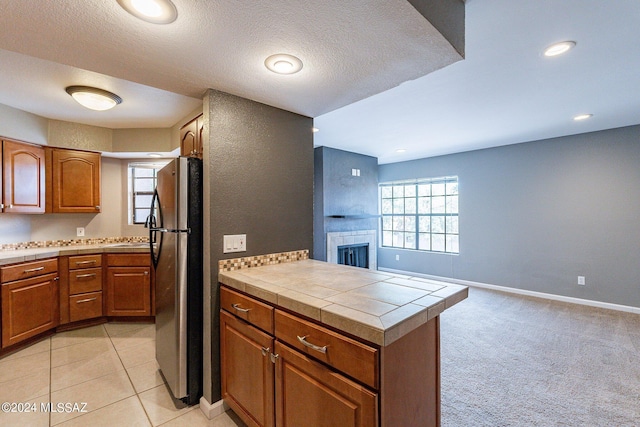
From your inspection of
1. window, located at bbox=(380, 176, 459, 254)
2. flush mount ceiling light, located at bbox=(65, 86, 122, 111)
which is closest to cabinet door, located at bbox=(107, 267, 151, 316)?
flush mount ceiling light, located at bbox=(65, 86, 122, 111)

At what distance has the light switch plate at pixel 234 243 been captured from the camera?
1.89 metres

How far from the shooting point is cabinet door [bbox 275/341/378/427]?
100 cm

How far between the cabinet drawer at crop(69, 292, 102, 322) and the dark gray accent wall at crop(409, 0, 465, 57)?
4022 millimetres

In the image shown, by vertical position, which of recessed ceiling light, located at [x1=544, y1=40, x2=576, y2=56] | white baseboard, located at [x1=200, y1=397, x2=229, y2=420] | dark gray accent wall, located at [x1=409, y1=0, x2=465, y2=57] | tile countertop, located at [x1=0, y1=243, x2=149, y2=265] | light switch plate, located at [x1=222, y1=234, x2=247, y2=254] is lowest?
white baseboard, located at [x1=200, y1=397, x2=229, y2=420]

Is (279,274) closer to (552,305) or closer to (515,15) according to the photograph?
(515,15)

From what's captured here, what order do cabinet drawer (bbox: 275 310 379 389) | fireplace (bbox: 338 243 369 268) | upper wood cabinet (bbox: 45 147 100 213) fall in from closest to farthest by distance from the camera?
1. cabinet drawer (bbox: 275 310 379 389)
2. upper wood cabinet (bbox: 45 147 100 213)
3. fireplace (bbox: 338 243 369 268)

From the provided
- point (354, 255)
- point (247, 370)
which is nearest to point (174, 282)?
point (247, 370)

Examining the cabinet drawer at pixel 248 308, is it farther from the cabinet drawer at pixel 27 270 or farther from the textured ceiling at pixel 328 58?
the cabinet drawer at pixel 27 270

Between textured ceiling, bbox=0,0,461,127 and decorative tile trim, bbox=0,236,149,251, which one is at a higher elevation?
textured ceiling, bbox=0,0,461,127

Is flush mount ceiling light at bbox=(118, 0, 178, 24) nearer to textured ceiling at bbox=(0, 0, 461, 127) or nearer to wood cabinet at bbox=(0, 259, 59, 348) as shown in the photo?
textured ceiling at bbox=(0, 0, 461, 127)

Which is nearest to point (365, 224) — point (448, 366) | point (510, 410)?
point (448, 366)

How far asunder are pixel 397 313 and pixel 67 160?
4014 mm

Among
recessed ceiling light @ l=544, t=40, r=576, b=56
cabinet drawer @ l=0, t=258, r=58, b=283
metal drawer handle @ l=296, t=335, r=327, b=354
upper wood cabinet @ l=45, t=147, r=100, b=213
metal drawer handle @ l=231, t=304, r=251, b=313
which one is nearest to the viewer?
metal drawer handle @ l=296, t=335, r=327, b=354

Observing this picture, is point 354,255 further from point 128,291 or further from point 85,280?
point 85,280
